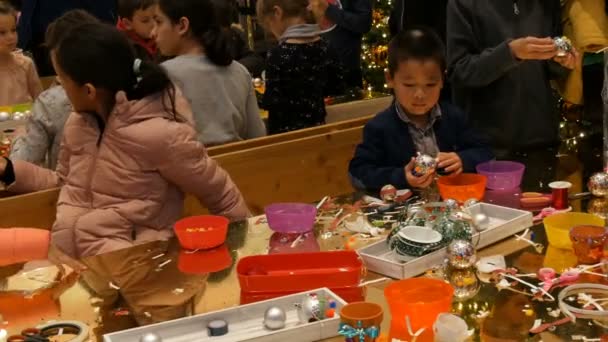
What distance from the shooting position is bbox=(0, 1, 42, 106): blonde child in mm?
3996

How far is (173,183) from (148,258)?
49cm

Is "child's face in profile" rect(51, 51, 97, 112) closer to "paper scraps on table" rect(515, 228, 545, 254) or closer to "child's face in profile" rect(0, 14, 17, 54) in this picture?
"paper scraps on table" rect(515, 228, 545, 254)

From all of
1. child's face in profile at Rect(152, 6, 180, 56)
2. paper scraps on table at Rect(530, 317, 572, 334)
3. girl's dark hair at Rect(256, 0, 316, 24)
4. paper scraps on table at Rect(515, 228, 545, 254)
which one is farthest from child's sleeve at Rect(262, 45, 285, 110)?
paper scraps on table at Rect(530, 317, 572, 334)

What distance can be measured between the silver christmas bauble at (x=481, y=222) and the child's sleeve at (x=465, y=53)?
0.75 meters

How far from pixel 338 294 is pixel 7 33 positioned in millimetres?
3054

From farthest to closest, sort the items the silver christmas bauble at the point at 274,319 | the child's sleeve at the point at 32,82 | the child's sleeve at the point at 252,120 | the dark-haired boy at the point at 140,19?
the child's sleeve at the point at 32,82 → the dark-haired boy at the point at 140,19 → the child's sleeve at the point at 252,120 → the silver christmas bauble at the point at 274,319

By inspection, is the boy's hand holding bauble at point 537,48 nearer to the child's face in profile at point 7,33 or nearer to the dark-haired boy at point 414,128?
the dark-haired boy at point 414,128

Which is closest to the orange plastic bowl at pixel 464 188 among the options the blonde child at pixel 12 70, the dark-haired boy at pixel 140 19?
the dark-haired boy at pixel 140 19

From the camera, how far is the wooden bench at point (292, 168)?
9.76 feet

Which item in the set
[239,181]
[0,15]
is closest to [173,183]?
[239,181]

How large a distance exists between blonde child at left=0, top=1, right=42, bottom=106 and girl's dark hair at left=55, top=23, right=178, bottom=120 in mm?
1992

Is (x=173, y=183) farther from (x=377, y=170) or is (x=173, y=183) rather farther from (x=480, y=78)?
(x=480, y=78)

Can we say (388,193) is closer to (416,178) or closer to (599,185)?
(416,178)

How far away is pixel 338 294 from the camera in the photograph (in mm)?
1519
